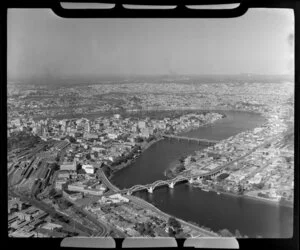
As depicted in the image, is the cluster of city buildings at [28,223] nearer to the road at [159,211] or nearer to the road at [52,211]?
the road at [52,211]

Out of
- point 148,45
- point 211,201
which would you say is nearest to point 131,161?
point 211,201

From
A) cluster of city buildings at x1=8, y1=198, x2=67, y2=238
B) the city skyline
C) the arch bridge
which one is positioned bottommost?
cluster of city buildings at x1=8, y1=198, x2=67, y2=238

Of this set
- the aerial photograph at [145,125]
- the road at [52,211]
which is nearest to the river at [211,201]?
the aerial photograph at [145,125]

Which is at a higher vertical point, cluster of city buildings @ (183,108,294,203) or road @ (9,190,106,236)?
cluster of city buildings @ (183,108,294,203)

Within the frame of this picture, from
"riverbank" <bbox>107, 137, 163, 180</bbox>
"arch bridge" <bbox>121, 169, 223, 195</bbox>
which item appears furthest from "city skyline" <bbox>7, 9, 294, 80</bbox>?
"arch bridge" <bbox>121, 169, 223, 195</bbox>

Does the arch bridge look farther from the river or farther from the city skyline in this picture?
the city skyline

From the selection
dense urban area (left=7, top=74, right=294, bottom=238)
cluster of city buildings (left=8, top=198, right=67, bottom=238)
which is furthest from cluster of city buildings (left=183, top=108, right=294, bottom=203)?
cluster of city buildings (left=8, top=198, right=67, bottom=238)
